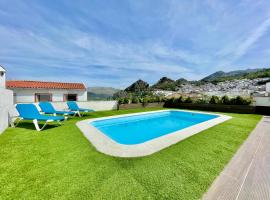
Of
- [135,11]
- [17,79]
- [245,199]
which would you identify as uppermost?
[135,11]

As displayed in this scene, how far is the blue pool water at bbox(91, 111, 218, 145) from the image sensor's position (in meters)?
8.02

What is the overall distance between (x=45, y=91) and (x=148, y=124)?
1398cm

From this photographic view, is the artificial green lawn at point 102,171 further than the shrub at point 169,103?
No

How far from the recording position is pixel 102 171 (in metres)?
3.01

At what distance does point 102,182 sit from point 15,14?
37.2 ft

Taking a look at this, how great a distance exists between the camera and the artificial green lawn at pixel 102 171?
7.77ft

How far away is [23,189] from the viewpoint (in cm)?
243

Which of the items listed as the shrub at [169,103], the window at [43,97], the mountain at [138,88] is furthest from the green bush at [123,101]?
the window at [43,97]

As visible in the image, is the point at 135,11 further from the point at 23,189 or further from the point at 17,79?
the point at 17,79

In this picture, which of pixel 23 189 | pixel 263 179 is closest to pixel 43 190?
pixel 23 189

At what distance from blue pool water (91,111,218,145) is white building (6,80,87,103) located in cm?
1083

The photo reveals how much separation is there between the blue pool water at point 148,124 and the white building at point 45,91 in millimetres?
10833

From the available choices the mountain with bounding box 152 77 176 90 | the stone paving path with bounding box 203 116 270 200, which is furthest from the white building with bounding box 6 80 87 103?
the mountain with bounding box 152 77 176 90

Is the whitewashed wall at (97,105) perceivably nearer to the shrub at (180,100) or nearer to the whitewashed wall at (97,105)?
the whitewashed wall at (97,105)
